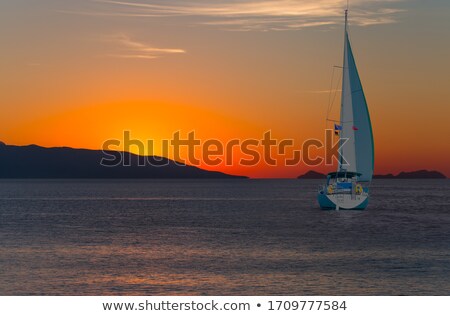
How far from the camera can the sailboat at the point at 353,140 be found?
245 ft

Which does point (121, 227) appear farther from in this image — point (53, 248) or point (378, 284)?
point (378, 284)

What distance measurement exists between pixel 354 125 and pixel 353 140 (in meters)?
1.52

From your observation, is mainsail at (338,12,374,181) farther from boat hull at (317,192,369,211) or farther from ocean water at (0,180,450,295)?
ocean water at (0,180,450,295)

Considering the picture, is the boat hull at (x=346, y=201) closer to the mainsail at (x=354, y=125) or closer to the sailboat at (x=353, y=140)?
the sailboat at (x=353, y=140)

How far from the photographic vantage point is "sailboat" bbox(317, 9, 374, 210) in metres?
74.6

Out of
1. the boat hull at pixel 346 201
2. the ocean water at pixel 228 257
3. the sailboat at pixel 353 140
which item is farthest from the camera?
the sailboat at pixel 353 140

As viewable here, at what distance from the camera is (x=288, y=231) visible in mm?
64375

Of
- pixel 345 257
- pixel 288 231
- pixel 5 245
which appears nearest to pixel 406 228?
pixel 288 231

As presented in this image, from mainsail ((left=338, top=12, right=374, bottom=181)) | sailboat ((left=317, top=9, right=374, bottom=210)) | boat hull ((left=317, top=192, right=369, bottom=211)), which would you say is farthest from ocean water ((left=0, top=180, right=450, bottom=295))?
mainsail ((left=338, top=12, right=374, bottom=181))

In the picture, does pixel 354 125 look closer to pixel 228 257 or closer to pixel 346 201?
pixel 346 201

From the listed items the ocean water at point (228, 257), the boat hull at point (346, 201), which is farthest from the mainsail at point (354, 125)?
the ocean water at point (228, 257)
